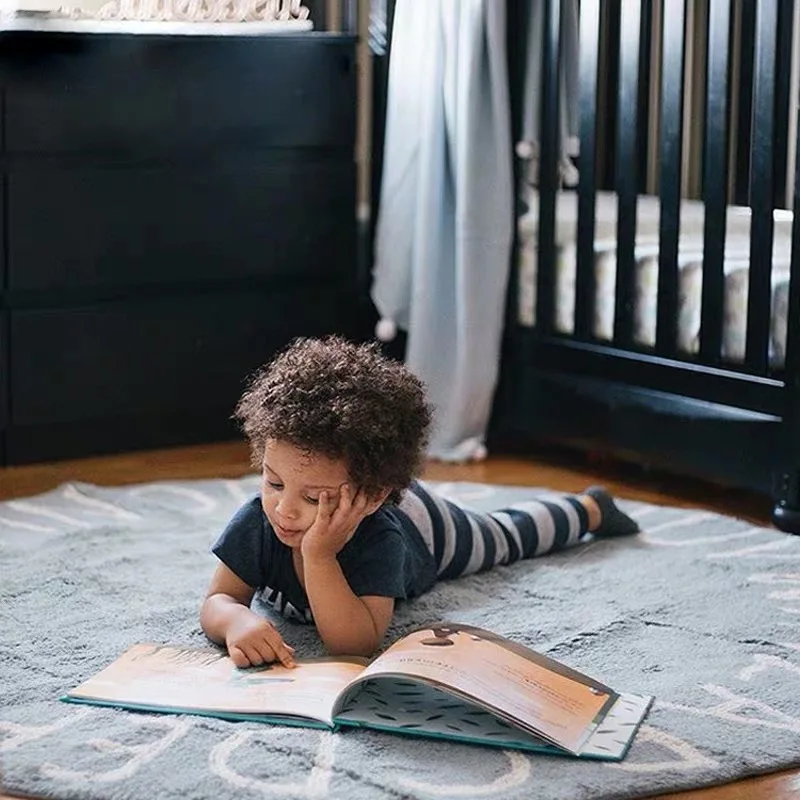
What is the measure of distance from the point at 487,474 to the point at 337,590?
→ 113cm

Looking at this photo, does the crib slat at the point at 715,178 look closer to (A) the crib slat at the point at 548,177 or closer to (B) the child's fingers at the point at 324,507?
(A) the crib slat at the point at 548,177

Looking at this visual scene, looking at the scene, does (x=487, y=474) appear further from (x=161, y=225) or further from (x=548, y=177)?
(x=161, y=225)

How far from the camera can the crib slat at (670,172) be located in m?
2.64

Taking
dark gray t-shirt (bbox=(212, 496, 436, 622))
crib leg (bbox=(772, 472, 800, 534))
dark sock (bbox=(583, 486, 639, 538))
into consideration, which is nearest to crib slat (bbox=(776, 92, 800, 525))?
crib leg (bbox=(772, 472, 800, 534))

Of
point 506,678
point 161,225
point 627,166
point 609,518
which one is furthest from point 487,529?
point 161,225

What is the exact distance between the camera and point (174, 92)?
9.61 ft

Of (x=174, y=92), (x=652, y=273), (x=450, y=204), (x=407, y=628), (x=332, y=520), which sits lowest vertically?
(x=407, y=628)

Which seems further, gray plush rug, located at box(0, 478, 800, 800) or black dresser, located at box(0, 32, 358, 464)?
black dresser, located at box(0, 32, 358, 464)

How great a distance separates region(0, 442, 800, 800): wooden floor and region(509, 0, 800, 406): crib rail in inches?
8.0

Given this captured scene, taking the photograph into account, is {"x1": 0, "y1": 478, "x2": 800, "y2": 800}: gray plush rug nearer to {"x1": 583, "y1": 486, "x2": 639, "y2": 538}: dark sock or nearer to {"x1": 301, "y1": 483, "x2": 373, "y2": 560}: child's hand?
{"x1": 583, "y1": 486, "x2": 639, "y2": 538}: dark sock

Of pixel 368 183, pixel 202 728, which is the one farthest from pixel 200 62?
pixel 202 728

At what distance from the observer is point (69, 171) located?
9.33ft

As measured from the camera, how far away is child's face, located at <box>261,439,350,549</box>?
1.77 meters

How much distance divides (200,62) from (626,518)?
3.81ft
